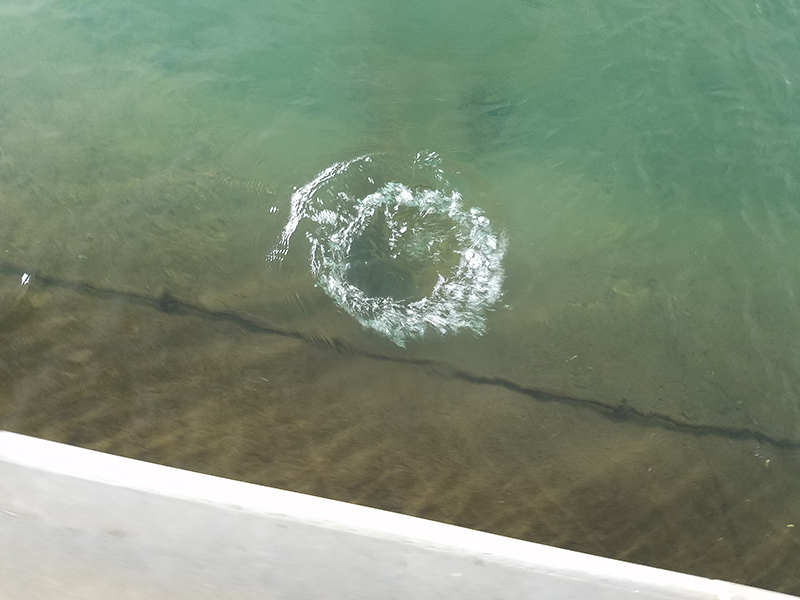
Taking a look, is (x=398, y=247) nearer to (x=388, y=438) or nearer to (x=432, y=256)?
(x=432, y=256)

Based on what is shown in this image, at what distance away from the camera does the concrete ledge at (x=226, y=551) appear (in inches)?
60.7

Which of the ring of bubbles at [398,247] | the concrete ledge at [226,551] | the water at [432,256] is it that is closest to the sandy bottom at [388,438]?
the water at [432,256]

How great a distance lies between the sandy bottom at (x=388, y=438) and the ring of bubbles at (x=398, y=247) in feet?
0.77

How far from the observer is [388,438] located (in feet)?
6.82

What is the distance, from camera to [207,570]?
5.06ft

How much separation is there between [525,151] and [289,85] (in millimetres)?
1180

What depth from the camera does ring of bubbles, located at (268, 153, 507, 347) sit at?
223 cm

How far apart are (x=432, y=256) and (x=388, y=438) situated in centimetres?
76

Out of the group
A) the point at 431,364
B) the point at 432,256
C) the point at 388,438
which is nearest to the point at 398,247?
the point at 432,256

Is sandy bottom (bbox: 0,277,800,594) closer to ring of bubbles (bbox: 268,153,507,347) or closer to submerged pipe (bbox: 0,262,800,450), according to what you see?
submerged pipe (bbox: 0,262,800,450)

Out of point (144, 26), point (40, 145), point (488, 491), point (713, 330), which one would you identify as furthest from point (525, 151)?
point (40, 145)

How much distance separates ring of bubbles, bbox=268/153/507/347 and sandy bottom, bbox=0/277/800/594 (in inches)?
9.2

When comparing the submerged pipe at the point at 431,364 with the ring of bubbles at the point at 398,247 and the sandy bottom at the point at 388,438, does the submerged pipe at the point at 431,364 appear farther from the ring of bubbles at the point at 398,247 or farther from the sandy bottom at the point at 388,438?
the ring of bubbles at the point at 398,247

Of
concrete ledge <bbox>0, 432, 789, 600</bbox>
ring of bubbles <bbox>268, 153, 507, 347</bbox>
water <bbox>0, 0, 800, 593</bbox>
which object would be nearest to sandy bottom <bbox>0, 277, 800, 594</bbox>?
water <bbox>0, 0, 800, 593</bbox>
